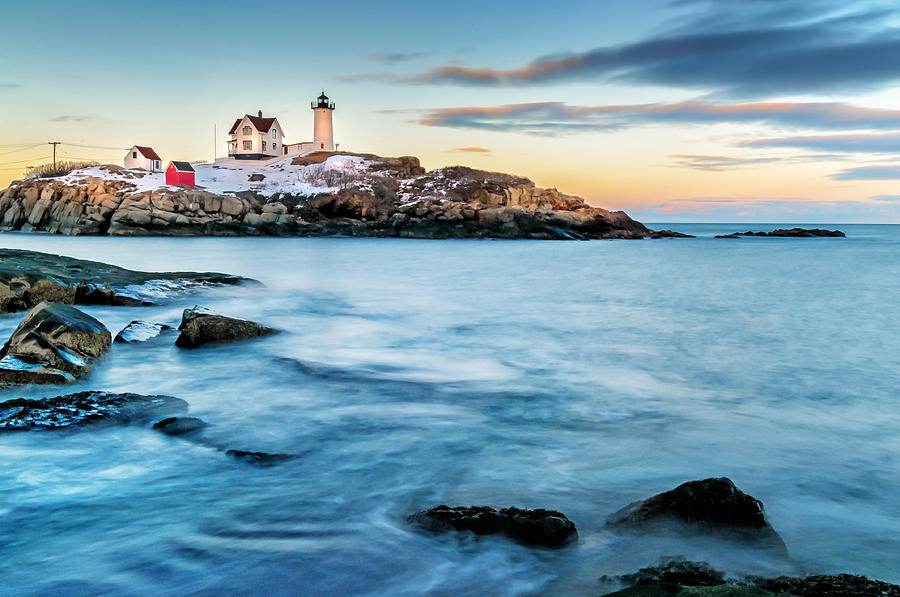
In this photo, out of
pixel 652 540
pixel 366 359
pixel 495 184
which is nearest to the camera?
pixel 652 540

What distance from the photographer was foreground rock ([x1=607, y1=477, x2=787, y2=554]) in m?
3.29

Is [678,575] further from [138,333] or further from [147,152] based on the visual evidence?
[147,152]

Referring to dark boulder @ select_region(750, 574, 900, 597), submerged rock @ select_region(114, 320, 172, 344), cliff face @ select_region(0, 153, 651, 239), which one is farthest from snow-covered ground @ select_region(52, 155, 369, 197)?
dark boulder @ select_region(750, 574, 900, 597)

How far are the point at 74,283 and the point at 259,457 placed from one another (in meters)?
8.69

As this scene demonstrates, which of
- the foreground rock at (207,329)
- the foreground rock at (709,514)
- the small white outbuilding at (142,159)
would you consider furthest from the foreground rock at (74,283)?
the small white outbuilding at (142,159)

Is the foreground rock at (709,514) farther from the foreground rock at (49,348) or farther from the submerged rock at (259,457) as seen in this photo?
the foreground rock at (49,348)

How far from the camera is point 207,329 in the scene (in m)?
8.38

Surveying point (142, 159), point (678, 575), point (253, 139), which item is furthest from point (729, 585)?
point (253, 139)

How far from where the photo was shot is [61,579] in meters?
3.02

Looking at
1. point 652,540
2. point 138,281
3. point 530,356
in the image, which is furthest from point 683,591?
point 138,281

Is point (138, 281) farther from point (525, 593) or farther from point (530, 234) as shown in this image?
point (530, 234)

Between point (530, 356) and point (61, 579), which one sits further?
point (530, 356)

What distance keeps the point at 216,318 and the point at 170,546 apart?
5668 millimetres

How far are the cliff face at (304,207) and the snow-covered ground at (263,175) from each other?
0.46 feet
